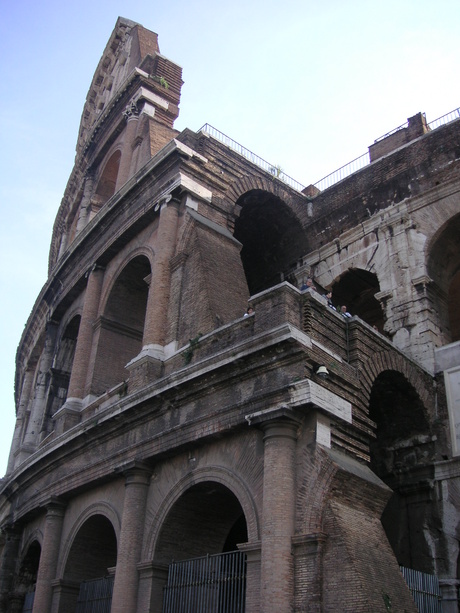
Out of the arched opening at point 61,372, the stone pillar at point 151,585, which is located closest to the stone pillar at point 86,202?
the arched opening at point 61,372

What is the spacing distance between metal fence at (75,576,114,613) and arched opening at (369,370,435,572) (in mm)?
4845

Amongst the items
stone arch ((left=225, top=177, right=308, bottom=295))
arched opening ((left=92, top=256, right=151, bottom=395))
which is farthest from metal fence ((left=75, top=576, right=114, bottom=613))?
stone arch ((left=225, top=177, right=308, bottom=295))

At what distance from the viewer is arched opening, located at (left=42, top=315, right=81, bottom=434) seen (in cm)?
1870

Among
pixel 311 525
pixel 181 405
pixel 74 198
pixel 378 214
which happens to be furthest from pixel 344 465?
pixel 74 198

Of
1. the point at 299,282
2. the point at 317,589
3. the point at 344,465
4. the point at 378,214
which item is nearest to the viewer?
the point at 317,589

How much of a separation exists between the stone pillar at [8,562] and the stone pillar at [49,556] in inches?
100.0

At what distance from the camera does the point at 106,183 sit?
72.0 ft

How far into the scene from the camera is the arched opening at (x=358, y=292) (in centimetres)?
1578

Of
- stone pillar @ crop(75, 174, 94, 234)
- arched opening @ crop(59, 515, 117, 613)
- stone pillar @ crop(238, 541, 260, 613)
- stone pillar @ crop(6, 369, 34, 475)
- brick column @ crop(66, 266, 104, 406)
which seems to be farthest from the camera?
stone pillar @ crop(75, 174, 94, 234)

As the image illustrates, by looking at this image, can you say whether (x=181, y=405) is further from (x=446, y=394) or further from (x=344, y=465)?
(x=446, y=394)

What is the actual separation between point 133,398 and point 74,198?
44.7ft

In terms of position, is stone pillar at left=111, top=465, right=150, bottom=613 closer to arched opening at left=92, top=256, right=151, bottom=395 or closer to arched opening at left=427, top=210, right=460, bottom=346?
arched opening at left=92, top=256, right=151, bottom=395

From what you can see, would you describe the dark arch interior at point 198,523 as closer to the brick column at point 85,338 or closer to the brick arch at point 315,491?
the brick arch at point 315,491

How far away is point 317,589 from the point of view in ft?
26.2
